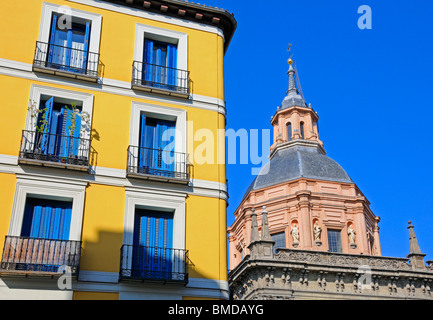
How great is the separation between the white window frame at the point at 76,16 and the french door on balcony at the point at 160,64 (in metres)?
1.35

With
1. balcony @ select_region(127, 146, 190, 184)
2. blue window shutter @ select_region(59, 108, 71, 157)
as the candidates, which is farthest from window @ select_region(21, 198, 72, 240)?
balcony @ select_region(127, 146, 190, 184)

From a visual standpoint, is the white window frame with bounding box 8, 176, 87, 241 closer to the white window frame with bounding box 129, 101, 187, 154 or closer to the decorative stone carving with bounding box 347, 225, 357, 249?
the white window frame with bounding box 129, 101, 187, 154

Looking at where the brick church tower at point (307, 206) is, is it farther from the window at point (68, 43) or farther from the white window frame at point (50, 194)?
the white window frame at point (50, 194)

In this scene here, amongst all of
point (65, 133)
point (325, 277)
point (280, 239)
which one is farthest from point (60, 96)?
point (280, 239)

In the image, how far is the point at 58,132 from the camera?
13.0 metres

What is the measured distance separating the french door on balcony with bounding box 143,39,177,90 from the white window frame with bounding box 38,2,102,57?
1346 mm

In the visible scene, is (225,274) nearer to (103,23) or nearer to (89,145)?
(89,145)

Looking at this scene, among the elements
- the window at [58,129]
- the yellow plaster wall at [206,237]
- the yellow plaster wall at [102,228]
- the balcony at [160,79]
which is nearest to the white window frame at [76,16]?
the balcony at [160,79]

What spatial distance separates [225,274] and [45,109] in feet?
19.0

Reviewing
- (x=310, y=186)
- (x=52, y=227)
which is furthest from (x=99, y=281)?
(x=310, y=186)

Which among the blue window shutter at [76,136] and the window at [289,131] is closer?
the blue window shutter at [76,136]

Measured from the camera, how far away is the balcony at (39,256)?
1103 cm

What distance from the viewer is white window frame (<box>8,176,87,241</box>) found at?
38.3ft

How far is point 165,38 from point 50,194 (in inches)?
222
